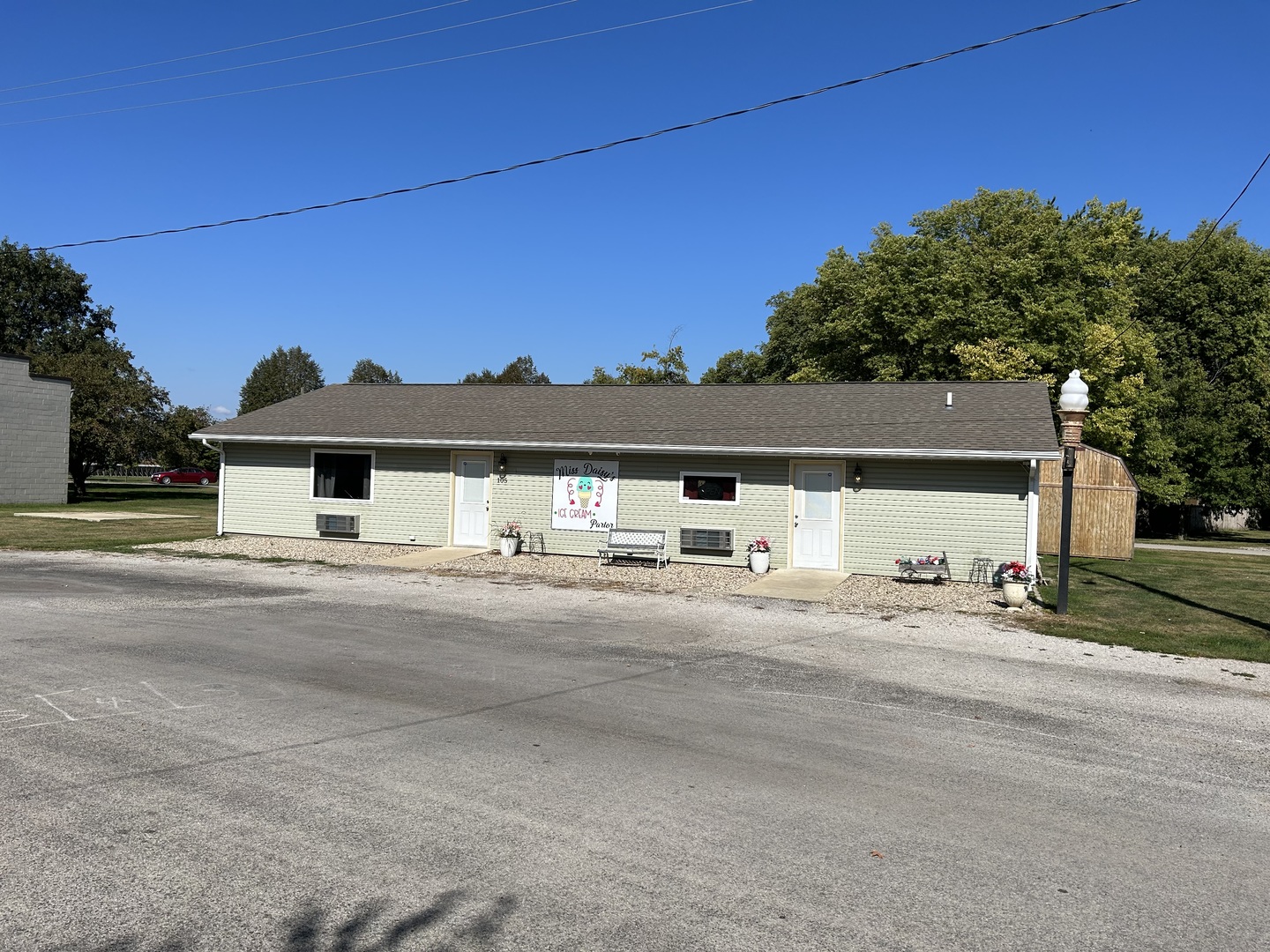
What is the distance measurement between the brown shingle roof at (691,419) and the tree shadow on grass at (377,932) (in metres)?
14.1

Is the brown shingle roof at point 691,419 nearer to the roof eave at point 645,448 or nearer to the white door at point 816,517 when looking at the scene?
the roof eave at point 645,448

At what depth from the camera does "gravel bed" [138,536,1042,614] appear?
1472 centimetres

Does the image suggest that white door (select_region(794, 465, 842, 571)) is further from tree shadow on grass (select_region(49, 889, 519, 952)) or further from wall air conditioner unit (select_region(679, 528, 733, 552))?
tree shadow on grass (select_region(49, 889, 519, 952))

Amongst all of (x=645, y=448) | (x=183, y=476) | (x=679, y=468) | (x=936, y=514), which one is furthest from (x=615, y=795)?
(x=183, y=476)

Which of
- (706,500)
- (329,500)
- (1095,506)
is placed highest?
(1095,506)

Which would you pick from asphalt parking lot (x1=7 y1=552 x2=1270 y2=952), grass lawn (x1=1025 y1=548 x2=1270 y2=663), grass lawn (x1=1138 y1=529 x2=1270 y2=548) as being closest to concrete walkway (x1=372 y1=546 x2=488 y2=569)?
asphalt parking lot (x1=7 y1=552 x2=1270 y2=952)

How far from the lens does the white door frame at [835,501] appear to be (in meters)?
18.1

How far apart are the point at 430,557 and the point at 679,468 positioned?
5489mm

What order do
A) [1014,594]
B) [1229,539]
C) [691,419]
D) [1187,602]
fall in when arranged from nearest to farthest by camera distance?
1. [1014,594]
2. [1187,602]
3. [691,419]
4. [1229,539]

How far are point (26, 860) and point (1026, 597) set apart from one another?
13.8 meters

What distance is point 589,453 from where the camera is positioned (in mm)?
19891

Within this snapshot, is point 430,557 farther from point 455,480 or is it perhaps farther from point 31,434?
point 31,434

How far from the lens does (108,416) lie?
40.8m

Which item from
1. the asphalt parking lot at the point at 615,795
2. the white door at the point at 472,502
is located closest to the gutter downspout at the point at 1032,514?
the asphalt parking lot at the point at 615,795
